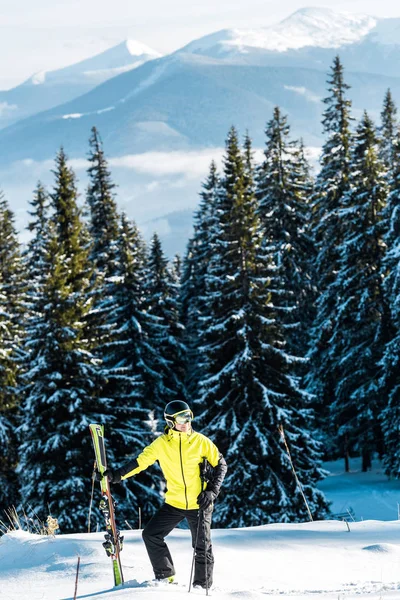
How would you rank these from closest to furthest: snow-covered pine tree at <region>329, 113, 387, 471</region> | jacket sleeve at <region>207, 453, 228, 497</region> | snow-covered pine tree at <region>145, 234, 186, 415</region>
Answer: jacket sleeve at <region>207, 453, 228, 497</region>
snow-covered pine tree at <region>329, 113, 387, 471</region>
snow-covered pine tree at <region>145, 234, 186, 415</region>

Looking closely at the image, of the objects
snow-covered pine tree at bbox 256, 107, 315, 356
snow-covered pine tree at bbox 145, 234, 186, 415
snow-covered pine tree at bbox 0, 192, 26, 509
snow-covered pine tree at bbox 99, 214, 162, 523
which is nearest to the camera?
snow-covered pine tree at bbox 99, 214, 162, 523

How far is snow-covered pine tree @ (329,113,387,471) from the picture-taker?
90.6 ft

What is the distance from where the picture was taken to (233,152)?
2555 cm

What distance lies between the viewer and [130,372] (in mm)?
29859

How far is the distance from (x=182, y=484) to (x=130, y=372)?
74.6 ft

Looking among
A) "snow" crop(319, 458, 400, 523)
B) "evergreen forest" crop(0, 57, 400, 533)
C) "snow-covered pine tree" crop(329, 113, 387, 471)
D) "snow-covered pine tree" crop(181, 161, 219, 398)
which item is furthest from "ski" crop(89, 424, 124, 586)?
"snow-covered pine tree" crop(181, 161, 219, 398)

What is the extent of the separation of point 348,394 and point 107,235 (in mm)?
13246

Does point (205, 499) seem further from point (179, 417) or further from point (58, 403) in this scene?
point (58, 403)

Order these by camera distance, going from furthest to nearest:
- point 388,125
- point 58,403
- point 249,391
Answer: point 388,125 < point 249,391 < point 58,403

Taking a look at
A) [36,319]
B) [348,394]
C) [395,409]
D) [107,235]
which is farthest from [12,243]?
[395,409]

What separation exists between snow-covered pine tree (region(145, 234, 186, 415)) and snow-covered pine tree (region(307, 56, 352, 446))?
5994 mm

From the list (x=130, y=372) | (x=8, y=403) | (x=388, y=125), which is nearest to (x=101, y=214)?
(x=130, y=372)

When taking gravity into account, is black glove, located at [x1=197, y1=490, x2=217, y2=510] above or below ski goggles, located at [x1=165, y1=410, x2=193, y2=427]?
below

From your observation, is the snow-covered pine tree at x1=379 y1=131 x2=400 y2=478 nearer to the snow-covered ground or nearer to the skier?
the snow-covered ground
